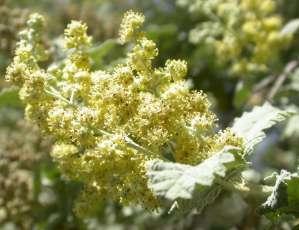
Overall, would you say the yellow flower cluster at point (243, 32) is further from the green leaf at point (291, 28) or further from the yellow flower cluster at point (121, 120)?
the yellow flower cluster at point (121, 120)

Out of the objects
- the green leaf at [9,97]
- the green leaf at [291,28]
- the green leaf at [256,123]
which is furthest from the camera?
the green leaf at [291,28]

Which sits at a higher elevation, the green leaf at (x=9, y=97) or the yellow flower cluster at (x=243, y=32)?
the yellow flower cluster at (x=243, y=32)

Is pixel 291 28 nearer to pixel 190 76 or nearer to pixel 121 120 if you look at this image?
pixel 190 76

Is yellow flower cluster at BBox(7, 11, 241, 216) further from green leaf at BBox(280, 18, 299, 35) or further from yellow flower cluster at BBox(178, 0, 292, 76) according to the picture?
green leaf at BBox(280, 18, 299, 35)

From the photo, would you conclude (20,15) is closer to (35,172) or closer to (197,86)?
(35,172)

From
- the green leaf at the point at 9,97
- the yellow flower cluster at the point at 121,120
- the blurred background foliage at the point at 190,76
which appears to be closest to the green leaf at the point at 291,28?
the blurred background foliage at the point at 190,76

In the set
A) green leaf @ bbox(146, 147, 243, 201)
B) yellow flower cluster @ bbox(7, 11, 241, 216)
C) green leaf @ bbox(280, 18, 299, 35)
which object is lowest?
green leaf @ bbox(146, 147, 243, 201)

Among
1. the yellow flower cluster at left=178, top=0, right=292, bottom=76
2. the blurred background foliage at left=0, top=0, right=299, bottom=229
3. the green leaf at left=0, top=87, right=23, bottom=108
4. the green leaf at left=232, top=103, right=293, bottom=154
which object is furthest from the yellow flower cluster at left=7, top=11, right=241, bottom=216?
the yellow flower cluster at left=178, top=0, right=292, bottom=76
